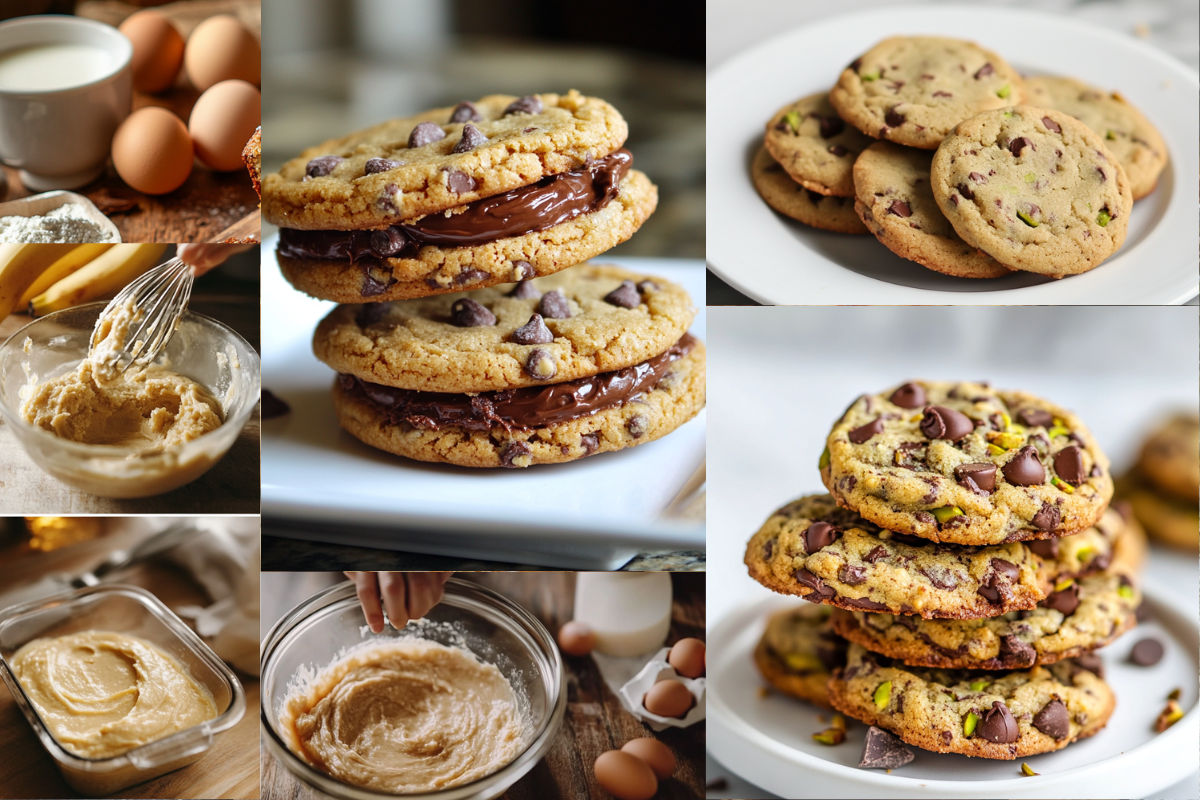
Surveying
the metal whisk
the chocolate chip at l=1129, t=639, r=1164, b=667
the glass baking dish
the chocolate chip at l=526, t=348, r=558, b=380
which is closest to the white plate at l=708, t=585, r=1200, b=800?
the chocolate chip at l=1129, t=639, r=1164, b=667

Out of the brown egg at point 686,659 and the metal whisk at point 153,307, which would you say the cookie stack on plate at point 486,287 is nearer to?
the metal whisk at point 153,307

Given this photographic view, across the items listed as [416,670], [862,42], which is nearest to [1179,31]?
[862,42]

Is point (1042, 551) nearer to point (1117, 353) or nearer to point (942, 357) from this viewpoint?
point (942, 357)

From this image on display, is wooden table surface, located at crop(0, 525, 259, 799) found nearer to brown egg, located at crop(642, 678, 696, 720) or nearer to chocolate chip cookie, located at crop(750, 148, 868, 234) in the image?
brown egg, located at crop(642, 678, 696, 720)

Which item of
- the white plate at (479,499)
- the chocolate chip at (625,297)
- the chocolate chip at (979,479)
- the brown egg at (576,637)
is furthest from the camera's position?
the brown egg at (576,637)

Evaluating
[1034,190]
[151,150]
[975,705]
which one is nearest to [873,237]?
[1034,190]

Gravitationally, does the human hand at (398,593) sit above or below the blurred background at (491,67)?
below

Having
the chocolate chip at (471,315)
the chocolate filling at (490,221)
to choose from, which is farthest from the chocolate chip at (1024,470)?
the chocolate chip at (471,315)
